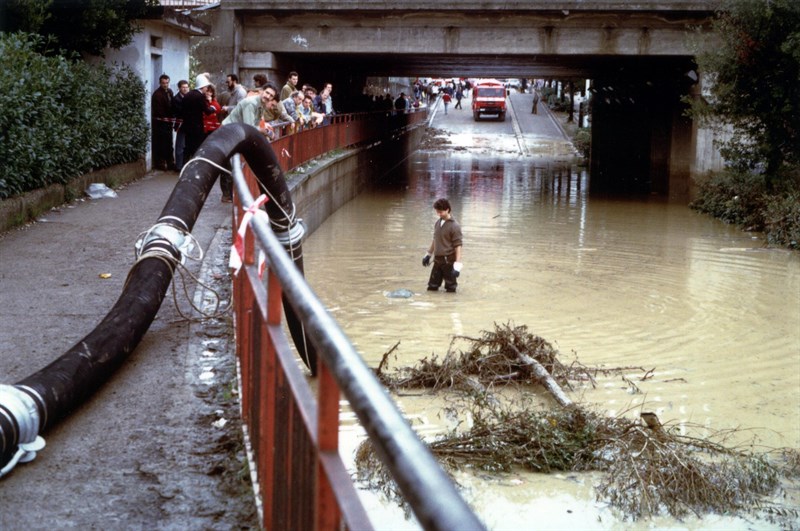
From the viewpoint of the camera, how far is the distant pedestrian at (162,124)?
20516 millimetres

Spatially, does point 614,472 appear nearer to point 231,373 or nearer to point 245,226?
point 231,373

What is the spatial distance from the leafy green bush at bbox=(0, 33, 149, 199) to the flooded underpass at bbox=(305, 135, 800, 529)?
378 cm

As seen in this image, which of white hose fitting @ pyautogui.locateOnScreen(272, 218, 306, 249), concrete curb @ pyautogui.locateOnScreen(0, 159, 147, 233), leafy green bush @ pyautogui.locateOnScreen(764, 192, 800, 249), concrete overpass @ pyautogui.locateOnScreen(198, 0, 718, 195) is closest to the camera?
white hose fitting @ pyautogui.locateOnScreen(272, 218, 306, 249)

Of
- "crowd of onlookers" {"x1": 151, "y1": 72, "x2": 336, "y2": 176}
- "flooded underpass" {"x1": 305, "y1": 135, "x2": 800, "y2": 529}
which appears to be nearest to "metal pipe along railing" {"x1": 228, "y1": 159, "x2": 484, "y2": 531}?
"flooded underpass" {"x1": 305, "y1": 135, "x2": 800, "y2": 529}

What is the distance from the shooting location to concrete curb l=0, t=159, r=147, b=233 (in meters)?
11.9

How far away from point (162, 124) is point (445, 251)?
8042 millimetres

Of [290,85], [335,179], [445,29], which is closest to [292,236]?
[290,85]

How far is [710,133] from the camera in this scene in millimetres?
30547

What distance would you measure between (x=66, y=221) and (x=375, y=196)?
59.9 ft

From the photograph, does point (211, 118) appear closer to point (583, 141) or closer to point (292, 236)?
point (292, 236)

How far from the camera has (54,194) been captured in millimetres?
13844

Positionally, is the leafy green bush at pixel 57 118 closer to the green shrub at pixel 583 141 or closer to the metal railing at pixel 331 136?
the metal railing at pixel 331 136

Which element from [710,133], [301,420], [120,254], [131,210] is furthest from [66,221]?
[710,133]

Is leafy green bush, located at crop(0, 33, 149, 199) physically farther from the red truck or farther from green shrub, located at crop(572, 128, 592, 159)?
Result: the red truck
